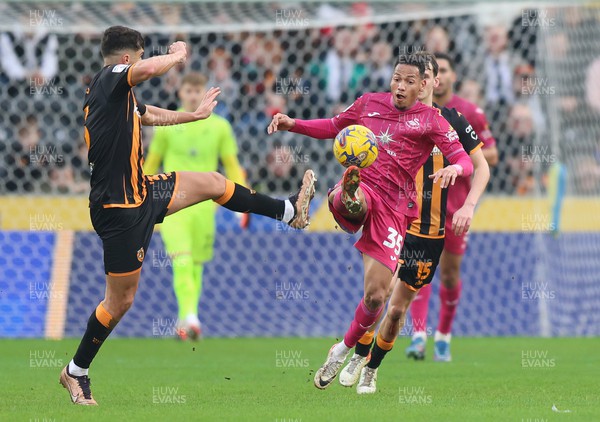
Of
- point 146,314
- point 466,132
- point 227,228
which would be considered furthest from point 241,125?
point 466,132

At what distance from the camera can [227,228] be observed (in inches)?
515

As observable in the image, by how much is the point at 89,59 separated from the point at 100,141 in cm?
673

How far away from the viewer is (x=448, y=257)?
10.5m

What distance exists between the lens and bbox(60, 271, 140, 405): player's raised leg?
7.05 meters

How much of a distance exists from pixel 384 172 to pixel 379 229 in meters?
0.44

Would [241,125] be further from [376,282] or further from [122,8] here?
[376,282]

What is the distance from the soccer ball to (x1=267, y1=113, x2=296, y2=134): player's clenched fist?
501 millimetres

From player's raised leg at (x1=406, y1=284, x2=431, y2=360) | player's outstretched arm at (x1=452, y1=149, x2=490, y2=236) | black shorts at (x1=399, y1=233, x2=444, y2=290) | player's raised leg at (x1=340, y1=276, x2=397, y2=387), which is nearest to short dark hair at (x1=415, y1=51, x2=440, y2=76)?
player's outstretched arm at (x1=452, y1=149, x2=490, y2=236)

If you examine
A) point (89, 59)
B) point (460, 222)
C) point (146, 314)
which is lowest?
point (146, 314)

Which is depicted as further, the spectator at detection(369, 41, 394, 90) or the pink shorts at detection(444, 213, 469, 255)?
the spectator at detection(369, 41, 394, 90)

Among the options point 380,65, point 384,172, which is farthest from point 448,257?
point 380,65

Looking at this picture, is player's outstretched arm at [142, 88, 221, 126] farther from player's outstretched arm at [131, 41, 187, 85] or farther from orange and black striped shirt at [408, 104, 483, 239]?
orange and black striped shirt at [408, 104, 483, 239]

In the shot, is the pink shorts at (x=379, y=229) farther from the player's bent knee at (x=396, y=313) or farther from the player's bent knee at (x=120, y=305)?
the player's bent knee at (x=120, y=305)

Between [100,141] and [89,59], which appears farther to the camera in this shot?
[89,59]
